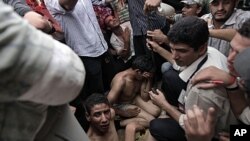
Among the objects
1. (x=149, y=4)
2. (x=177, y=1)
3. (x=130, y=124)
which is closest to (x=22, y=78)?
(x=149, y=4)

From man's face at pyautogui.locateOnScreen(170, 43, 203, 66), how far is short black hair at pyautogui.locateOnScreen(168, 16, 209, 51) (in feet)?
0.09

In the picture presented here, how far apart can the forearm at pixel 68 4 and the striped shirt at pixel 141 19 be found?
1091 millimetres

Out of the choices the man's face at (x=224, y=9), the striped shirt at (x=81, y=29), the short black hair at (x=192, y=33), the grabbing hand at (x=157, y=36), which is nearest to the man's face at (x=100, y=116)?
the striped shirt at (x=81, y=29)

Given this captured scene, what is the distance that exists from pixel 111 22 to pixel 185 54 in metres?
1.73

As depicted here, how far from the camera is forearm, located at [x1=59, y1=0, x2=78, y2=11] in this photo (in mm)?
2762

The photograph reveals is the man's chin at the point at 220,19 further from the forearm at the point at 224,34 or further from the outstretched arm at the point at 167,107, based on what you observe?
the outstretched arm at the point at 167,107

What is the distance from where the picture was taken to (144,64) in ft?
12.0

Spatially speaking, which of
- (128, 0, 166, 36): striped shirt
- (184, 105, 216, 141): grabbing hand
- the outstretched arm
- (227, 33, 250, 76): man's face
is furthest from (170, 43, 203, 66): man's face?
(128, 0, 166, 36): striped shirt

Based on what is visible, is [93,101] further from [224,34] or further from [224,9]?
[224,9]

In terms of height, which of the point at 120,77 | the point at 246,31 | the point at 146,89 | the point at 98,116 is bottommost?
the point at 146,89

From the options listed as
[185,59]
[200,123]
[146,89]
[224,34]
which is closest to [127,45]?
[146,89]

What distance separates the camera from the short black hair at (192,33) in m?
2.27

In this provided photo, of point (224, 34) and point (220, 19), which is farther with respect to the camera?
point (220, 19)

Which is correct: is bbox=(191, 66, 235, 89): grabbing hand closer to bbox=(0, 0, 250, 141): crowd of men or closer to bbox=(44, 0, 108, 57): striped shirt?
bbox=(0, 0, 250, 141): crowd of men
